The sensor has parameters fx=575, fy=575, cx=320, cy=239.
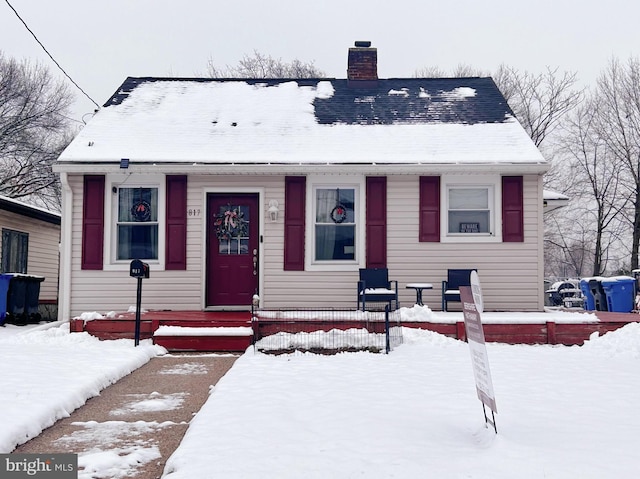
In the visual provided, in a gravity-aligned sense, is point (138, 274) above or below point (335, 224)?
below

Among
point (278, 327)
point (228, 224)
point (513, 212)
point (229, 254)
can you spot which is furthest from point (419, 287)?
point (228, 224)

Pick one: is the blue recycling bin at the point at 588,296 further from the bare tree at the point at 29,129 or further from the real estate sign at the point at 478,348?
the bare tree at the point at 29,129

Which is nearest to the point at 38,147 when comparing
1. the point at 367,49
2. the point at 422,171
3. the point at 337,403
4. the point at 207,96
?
the point at 207,96

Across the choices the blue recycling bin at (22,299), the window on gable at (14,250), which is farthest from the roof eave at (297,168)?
the window on gable at (14,250)

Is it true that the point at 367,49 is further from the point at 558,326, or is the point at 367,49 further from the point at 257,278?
the point at 558,326

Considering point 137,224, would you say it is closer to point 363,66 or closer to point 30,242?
point 30,242

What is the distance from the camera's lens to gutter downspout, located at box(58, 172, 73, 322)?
9695 millimetres

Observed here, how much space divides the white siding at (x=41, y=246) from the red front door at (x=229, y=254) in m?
5.29

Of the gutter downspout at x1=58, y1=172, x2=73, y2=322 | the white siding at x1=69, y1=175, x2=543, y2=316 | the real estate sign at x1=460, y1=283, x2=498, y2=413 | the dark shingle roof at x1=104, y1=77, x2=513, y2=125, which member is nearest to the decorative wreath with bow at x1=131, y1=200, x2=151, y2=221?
the white siding at x1=69, y1=175, x2=543, y2=316

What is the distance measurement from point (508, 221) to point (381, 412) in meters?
6.18

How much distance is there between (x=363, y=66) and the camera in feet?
41.2

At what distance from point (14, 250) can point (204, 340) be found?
23.7ft

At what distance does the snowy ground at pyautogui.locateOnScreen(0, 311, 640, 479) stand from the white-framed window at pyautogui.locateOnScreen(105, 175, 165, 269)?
8.37 ft

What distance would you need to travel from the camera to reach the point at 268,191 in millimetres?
10000
